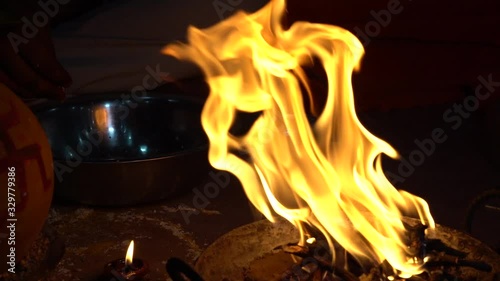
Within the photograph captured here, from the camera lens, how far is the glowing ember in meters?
1.80

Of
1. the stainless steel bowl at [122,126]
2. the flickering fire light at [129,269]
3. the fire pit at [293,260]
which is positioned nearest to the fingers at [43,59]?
the stainless steel bowl at [122,126]

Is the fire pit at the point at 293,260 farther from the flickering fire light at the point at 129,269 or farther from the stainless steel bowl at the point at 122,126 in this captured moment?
the stainless steel bowl at the point at 122,126

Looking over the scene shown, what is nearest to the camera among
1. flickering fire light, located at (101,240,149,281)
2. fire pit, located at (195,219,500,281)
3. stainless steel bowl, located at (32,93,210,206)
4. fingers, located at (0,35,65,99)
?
fire pit, located at (195,219,500,281)

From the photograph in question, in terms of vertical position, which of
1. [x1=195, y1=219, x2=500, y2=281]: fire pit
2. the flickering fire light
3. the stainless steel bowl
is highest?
[x1=195, y1=219, x2=500, y2=281]: fire pit

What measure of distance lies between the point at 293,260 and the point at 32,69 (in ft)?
3.81

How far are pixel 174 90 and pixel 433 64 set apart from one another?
162 centimetres

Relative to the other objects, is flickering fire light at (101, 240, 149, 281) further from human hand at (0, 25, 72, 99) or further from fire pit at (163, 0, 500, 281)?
human hand at (0, 25, 72, 99)

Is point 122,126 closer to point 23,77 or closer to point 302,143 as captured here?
point 23,77

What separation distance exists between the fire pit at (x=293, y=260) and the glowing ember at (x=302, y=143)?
60mm

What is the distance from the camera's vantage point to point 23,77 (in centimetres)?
208

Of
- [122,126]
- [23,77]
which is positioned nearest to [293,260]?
[23,77]

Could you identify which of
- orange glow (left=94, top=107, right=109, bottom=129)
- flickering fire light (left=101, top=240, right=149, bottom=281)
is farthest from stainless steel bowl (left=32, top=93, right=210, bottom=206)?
flickering fire light (left=101, top=240, right=149, bottom=281)

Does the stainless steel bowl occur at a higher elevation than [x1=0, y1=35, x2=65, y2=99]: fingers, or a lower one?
lower

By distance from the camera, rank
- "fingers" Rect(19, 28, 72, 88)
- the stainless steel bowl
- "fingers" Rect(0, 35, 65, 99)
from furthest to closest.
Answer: the stainless steel bowl
"fingers" Rect(19, 28, 72, 88)
"fingers" Rect(0, 35, 65, 99)
